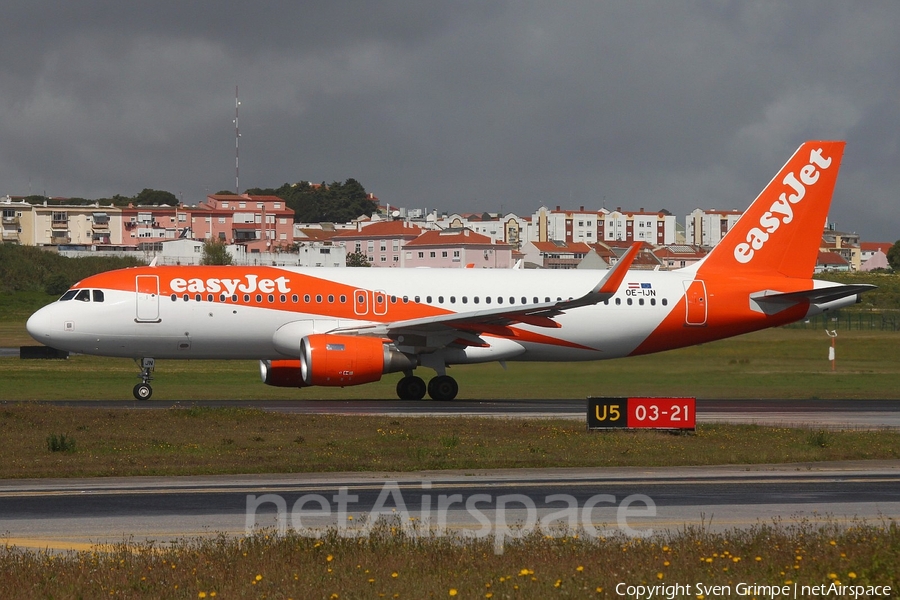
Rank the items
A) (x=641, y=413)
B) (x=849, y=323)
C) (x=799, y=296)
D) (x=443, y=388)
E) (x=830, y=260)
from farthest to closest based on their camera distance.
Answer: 1. (x=830, y=260)
2. (x=849, y=323)
3. (x=799, y=296)
4. (x=443, y=388)
5. (x=641, y=413)

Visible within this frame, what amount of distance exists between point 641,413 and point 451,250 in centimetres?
11442

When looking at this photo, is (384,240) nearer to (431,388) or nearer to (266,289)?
(431,388)

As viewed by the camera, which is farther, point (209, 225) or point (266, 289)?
point (209, 225)

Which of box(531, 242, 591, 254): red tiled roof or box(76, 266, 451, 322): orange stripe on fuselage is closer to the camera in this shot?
box(76, 266, 451, 322): orange stripe on fuselage

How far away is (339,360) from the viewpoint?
32.8 meters

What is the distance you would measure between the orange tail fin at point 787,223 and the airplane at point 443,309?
0.04 m

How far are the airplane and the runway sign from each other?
7724 millimetres

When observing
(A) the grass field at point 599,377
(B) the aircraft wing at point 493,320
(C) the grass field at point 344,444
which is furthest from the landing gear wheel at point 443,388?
(C) the grass field at point 344,444

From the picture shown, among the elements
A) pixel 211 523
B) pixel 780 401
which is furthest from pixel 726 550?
pixel 780 401

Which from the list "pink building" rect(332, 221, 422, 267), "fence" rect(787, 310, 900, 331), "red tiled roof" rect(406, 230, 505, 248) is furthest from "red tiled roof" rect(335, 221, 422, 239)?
"fence" rect(787, 310, 900, 331)

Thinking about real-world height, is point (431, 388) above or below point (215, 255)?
below

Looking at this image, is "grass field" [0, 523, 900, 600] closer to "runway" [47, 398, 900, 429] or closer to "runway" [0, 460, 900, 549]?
"runway" [0, 460, 900, 549]

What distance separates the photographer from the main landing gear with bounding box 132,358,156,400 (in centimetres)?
3447

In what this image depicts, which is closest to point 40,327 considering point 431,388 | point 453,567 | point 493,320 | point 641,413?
point 431,388
